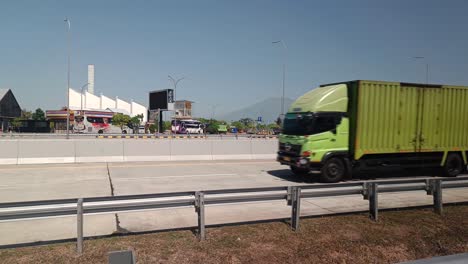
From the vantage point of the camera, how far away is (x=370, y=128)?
12.8 metres

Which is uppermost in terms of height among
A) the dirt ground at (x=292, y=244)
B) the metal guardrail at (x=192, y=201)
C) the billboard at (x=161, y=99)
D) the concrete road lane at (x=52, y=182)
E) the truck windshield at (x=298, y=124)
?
the billboard at (x=161, y=99)

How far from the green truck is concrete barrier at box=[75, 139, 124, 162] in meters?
8.46

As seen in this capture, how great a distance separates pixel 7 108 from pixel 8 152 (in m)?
84.6

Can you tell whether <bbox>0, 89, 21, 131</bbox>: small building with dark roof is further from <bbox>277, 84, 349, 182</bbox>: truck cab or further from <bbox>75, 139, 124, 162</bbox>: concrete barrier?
<bbox>277, 84, 349, 182</bbox>: truck cab

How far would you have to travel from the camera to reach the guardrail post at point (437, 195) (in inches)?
306

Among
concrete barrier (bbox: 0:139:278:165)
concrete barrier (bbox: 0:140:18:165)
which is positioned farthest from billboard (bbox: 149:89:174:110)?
concrete barrier (bbox: 0:140:18:165)

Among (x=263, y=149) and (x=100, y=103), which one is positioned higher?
(x=100, y=103)

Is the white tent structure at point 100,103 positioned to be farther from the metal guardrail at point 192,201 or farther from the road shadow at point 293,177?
the metal guardrail at point 192,201

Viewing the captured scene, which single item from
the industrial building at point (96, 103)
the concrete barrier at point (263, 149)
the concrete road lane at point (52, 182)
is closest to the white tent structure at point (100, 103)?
the industrial building at point (96, 103)

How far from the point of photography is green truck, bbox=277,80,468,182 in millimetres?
12492

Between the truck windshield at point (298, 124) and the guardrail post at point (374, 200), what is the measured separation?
17.3ft

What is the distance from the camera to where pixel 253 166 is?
1712cm

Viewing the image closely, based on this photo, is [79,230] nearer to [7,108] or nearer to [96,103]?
[7,108]

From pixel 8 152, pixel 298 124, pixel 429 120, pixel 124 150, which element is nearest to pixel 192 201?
pixel 298 124
